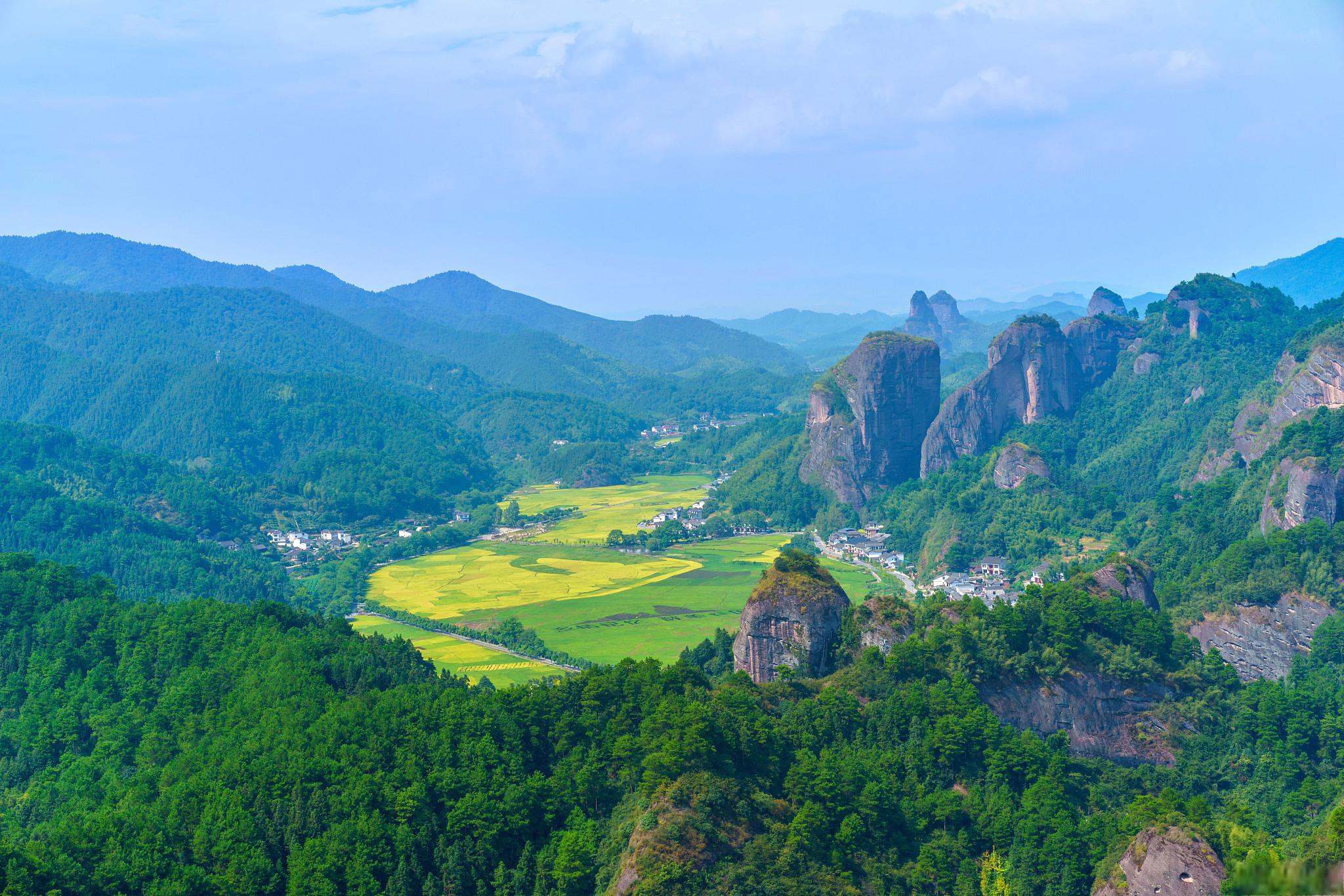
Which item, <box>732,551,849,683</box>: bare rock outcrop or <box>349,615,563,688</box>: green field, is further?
<box>349,615,563,688</box>: green field

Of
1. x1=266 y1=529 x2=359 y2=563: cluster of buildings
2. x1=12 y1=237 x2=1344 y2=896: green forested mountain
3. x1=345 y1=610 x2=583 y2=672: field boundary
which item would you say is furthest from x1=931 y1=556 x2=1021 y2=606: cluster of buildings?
x1=266 y1=529 x2=359 y2=563: cluster of buildings

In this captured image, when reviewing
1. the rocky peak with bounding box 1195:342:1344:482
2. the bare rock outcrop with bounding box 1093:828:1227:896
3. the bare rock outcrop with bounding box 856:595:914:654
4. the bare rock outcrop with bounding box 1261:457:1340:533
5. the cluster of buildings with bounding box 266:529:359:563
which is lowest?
the bare rock outcrop with bounding box 1093:828:1227:896

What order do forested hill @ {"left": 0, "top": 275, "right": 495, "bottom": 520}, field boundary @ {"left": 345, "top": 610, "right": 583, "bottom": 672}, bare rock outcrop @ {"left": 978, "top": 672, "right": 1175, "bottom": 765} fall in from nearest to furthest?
1. bare rock outcrop @ {"left": 978, "top": 672, "right": 1175, "bottom": 765}
2. field boundary @ {"left": 345, "top": 610, "right": 583, "bottom": 672}
3. forested hill @ {"left": 0, "top": 275, "right": 495, "bottom": 520}

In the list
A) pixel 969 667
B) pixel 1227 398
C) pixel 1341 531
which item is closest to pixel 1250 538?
pixel 1341 531

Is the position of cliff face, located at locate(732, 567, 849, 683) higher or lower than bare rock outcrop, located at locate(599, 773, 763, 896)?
higher

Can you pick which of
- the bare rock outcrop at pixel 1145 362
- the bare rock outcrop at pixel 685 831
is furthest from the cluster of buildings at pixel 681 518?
the bare rock outcrop at pixel 685 831

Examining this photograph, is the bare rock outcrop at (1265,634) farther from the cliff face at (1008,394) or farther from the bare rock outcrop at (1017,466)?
the cliff face at (1008,394)

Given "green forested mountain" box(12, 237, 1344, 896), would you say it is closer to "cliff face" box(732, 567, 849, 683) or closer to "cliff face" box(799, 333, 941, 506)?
"cliff face" box(732, 567, 849, 683)
